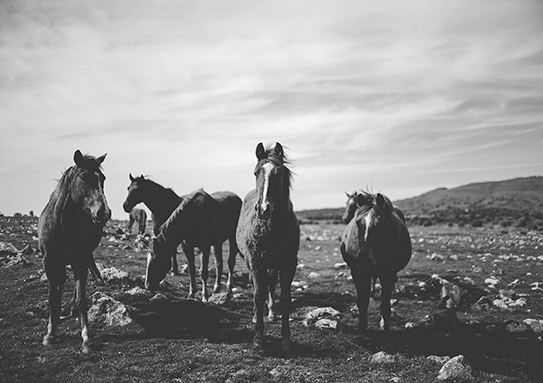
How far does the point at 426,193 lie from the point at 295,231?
382 feet

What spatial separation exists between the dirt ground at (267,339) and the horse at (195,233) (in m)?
0.87

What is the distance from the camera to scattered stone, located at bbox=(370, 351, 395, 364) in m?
6.35

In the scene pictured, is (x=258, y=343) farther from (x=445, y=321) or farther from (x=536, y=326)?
(x=536, y=326)

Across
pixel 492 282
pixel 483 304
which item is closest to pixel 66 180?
pixel 483 304

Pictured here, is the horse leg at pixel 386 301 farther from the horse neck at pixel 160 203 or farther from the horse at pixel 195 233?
the horse neck at pixel 160 203

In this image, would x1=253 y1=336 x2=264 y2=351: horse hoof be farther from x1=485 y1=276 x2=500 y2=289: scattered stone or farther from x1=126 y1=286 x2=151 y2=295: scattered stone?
x1=485 y1=276 x2=500 y2=289: scattered stone

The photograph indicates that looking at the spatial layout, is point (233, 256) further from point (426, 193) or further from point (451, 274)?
point (426, 193)

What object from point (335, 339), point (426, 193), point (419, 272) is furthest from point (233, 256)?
point (426, 193)

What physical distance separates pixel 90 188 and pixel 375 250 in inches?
234

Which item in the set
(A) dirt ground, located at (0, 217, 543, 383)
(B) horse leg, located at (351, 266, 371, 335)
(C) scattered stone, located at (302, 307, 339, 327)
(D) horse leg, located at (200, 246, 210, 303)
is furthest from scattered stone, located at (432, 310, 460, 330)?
(D) horse leg, located at (200, 246, 210, 303)

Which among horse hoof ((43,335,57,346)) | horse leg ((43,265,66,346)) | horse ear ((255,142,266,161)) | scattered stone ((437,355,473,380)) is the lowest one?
scattered stone ((437,355,473,380))

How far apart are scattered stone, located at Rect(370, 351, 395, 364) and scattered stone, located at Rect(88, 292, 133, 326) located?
5.35 m

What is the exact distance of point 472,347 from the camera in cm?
699

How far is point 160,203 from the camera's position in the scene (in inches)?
507
